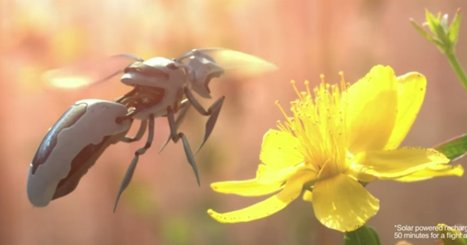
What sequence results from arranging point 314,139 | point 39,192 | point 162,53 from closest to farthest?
point 39,192, point 314,139, point 162,53

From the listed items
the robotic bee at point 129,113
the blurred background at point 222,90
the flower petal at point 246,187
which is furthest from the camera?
the blurred background at point 222,90

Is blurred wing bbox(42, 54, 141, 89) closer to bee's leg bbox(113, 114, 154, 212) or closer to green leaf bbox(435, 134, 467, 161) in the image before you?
bee's leg bbox(113, 114, 154, 212)

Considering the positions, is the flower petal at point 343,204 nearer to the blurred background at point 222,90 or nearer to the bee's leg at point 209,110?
the bee's leg at point 209,110

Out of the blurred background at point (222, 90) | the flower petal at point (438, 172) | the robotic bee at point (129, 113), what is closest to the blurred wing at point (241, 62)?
the robotic bee at point (129, 113)

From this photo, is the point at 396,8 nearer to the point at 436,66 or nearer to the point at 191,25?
the point at 436,66

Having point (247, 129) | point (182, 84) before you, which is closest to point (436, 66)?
point (247, 129)

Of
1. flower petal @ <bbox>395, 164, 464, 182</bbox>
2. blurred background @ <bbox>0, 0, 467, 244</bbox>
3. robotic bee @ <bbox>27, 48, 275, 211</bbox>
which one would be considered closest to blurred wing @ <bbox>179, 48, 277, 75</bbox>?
robotic bee @ <bbox>27, 48, 275, 211</bbox>
